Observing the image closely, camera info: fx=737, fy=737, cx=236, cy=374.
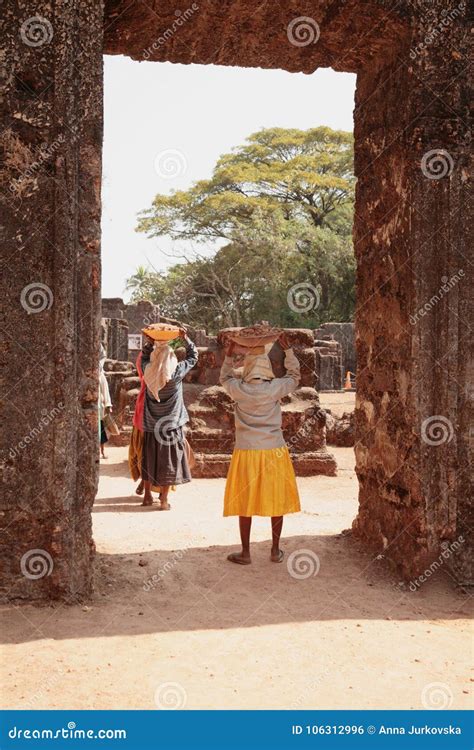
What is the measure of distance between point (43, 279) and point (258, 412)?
5.61 feet

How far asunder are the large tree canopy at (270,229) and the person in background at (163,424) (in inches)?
732

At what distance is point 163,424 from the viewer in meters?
6.65

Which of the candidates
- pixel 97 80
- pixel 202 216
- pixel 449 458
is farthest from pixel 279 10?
pixel 202 216

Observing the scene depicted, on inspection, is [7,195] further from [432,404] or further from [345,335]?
[345,335]

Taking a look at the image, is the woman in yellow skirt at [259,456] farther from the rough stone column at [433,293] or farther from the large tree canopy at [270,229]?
the large tree canopy at [270,229]

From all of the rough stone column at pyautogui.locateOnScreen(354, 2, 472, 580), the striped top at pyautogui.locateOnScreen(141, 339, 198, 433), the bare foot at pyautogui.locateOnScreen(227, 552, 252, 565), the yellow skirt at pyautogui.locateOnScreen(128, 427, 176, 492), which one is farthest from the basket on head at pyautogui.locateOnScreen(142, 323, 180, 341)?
the rough stone column at pyautogui.locateOnScreen(354, 2, 472, 580)

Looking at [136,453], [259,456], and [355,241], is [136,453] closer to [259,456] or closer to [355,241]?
[259,456]

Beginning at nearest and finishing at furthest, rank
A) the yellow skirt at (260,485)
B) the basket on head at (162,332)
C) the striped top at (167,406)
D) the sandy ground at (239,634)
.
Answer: the sandy ground at (239,634) → the yellow skirt at (260,485) → the basket on head at (162,332) → the striped top at (167,406)

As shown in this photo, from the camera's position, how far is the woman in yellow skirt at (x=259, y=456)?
471 centimetres

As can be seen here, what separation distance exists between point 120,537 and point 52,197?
269 cm

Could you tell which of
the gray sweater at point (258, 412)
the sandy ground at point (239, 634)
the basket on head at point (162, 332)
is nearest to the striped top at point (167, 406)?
the basket on head at point (162, 332)

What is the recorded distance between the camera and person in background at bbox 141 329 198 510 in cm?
656

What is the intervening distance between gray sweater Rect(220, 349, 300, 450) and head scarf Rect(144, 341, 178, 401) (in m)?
1.75

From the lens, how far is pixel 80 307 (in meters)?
3.84
